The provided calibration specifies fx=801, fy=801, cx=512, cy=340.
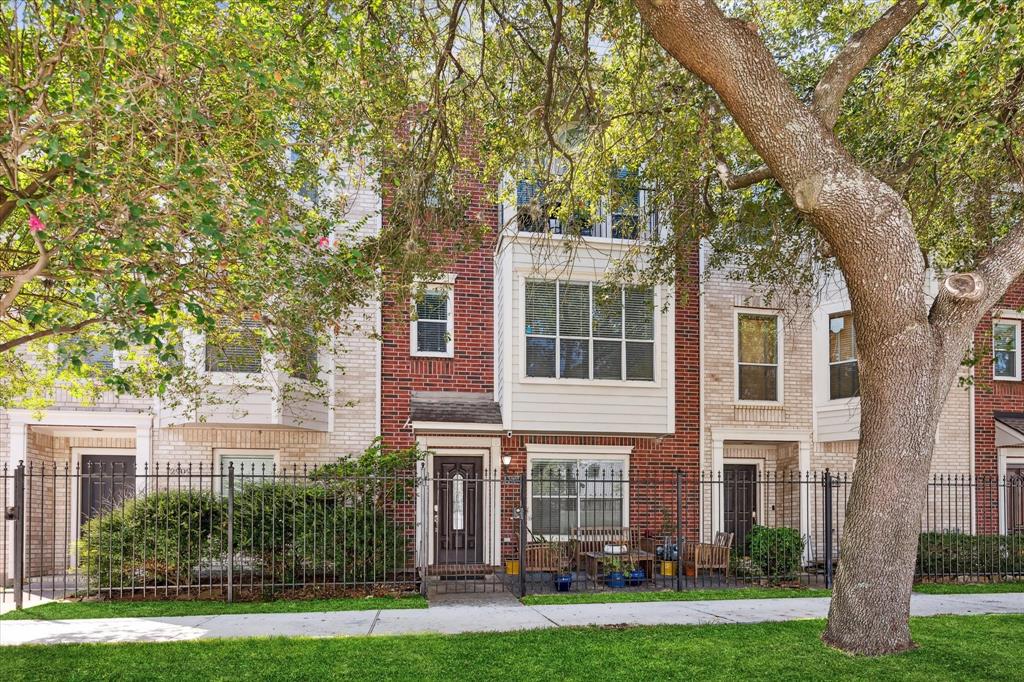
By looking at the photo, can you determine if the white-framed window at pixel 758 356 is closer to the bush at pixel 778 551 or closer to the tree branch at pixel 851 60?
the bush at pixel 778 551

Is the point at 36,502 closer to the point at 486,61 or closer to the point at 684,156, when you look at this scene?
the point at 486,61

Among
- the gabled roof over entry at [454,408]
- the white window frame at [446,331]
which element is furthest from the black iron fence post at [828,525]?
the white window frame at [446,331]

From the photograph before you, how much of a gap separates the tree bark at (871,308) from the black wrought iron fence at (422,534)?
441 cm

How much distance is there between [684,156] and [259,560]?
8.83 metres

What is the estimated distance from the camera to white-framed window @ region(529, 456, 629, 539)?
16281 mm

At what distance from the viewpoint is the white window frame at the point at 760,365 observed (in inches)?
683

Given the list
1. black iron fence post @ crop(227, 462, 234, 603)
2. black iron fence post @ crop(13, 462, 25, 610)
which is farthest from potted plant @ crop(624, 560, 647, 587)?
black iron fence post @ crop(13, 462, 25, 610)

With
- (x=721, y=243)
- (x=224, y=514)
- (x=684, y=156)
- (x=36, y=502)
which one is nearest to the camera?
(x=684, y=156)

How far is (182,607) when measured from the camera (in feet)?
36.3

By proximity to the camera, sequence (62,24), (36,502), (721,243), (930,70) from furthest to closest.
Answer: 1. (36,502)
2. (721,243)
3. (930,70)
4. (62,24)

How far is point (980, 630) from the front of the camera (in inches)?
360

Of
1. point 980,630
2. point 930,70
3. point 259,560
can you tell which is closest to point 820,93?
point 930,70

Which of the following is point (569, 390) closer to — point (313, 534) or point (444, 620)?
point (313, 534)

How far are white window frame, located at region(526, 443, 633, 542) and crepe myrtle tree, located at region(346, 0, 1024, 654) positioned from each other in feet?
12.6
